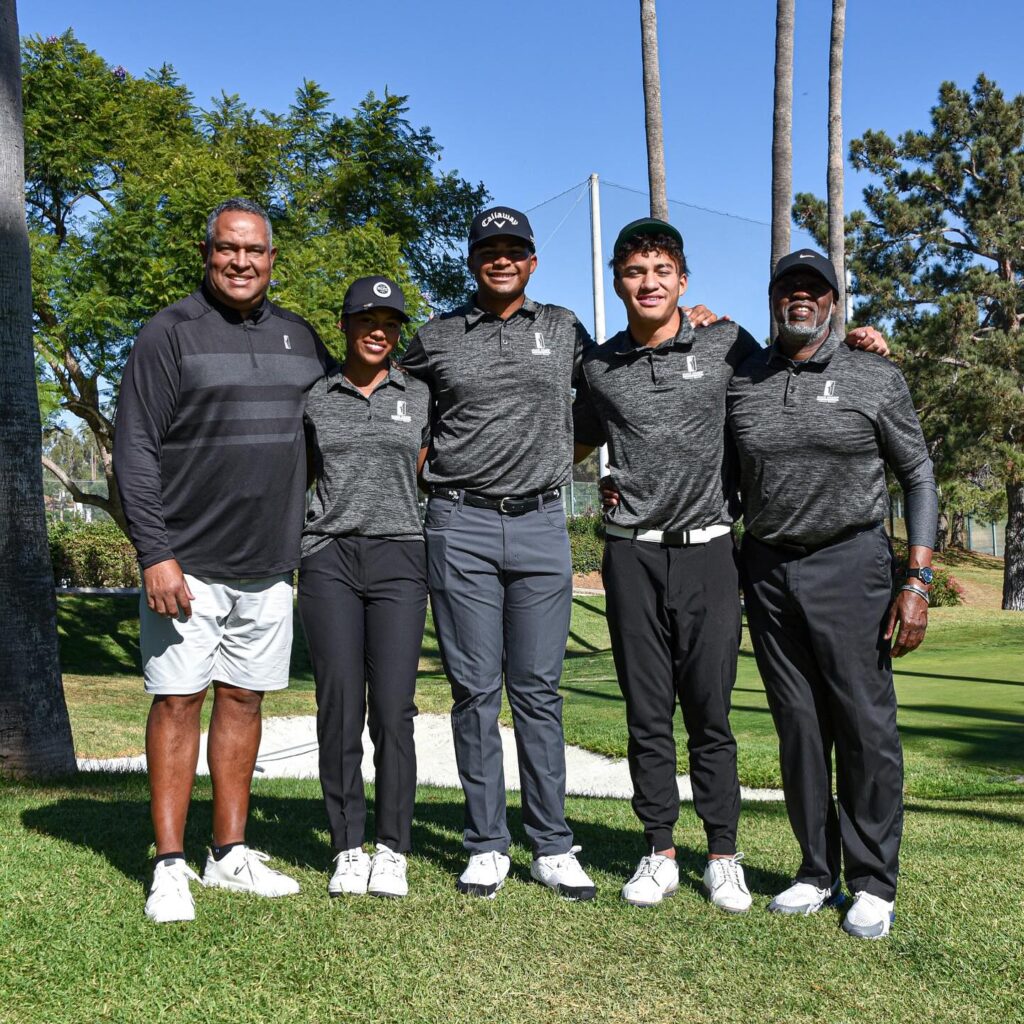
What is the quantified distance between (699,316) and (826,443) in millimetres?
740

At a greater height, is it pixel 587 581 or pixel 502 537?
pixel 502 537

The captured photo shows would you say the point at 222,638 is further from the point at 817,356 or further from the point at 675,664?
the point at 817,356

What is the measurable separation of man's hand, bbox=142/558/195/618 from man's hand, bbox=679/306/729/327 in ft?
6.68

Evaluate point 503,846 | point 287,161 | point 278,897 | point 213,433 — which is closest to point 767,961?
point 503,846

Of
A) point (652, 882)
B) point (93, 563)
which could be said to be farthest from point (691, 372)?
point (93, 563)

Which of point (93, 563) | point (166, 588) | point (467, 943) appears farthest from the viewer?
point (93, 563)

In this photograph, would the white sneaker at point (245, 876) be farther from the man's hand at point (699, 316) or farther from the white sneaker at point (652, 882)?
the man's hand at point (699, 316)

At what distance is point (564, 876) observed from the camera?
4027 mm

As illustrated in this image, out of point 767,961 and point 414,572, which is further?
point 414,572

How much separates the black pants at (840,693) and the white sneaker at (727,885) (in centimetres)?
22

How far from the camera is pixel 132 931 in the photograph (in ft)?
11.4

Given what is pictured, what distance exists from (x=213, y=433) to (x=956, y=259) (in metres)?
29.9

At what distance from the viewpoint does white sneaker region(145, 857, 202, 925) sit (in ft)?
11.7

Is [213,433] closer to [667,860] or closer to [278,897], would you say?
[278,897]
